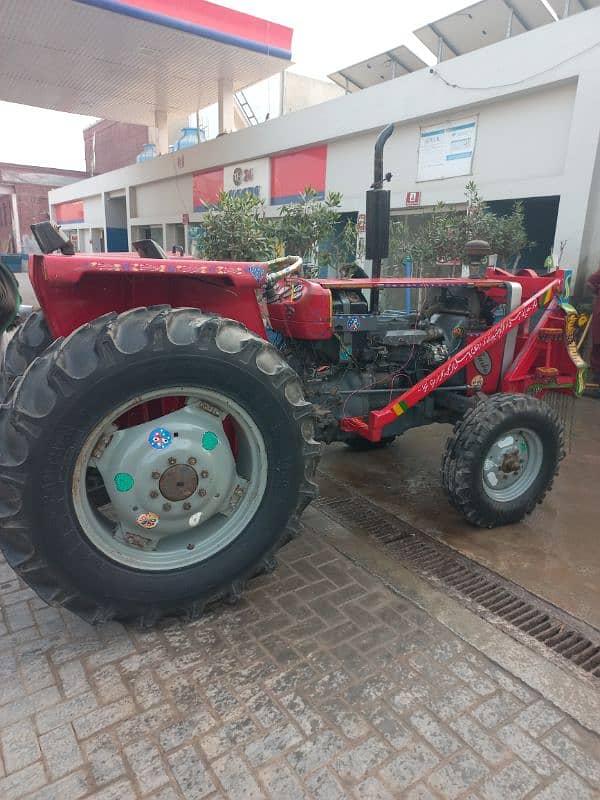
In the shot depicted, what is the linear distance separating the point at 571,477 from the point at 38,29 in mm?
14202

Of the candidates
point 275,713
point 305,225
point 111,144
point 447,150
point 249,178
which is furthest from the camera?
point 111,144

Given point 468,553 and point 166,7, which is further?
point 166,7

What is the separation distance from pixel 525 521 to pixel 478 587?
926mm

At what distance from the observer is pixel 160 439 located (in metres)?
2.30

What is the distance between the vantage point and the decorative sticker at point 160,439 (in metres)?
2.29

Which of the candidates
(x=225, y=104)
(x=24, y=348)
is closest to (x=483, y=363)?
(x=24, y=348)

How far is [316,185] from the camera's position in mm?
12164

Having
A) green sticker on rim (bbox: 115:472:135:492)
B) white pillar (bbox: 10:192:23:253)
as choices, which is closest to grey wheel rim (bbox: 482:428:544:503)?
green sticker on rim (bbox: 115:472:135:492)

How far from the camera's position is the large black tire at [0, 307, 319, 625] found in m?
2.00

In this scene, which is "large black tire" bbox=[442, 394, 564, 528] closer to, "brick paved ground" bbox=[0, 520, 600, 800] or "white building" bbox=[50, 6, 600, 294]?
"brick paved ground" bbox=[0, 520, 600, 800]

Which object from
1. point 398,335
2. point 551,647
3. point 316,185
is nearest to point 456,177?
point 316,185

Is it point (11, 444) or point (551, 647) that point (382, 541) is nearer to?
point (551, 647)

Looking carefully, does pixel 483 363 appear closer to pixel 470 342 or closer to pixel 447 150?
pixel 470 342

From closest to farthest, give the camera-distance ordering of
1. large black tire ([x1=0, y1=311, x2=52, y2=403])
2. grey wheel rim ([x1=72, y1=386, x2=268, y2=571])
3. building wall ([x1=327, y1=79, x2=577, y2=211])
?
grey wheel rim ([x1=72, y1=386, x2=268, y2=571]) < large black tire ([x1=0, y1=311, x2=52, y2=403]) < building wall ([x1=327, y1=79, x2=577, y2=211])
